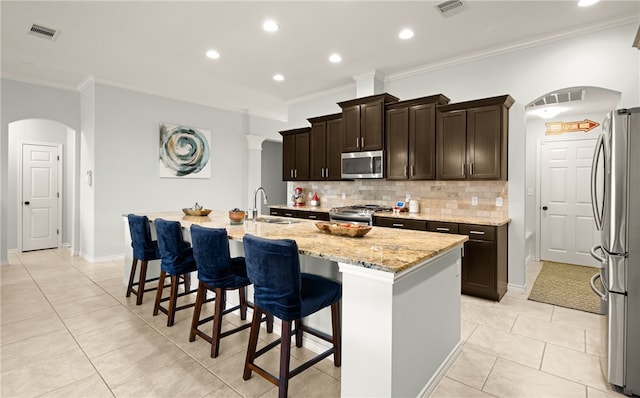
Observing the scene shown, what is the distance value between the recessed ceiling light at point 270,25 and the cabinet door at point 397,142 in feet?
6.15

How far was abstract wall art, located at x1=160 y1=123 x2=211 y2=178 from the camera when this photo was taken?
20.2 ft

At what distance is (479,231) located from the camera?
11.8 feet

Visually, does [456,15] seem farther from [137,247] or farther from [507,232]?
[137,247]

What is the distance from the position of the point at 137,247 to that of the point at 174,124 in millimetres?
3576

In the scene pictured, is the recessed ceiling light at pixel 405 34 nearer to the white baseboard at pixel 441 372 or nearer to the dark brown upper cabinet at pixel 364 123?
the dark brown upper cabinet at pixel 364 123

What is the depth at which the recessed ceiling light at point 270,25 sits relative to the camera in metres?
3.45

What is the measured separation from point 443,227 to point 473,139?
1101mm

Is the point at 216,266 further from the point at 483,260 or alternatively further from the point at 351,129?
the point at 351,129

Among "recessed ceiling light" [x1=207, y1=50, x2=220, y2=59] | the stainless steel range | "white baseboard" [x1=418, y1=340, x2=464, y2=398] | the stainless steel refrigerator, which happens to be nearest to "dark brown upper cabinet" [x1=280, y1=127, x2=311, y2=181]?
the stainless steel range

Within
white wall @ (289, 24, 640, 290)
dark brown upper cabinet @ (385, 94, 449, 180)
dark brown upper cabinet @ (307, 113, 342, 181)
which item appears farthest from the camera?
dark brown upper cabinet @ (307, 113, 342, 181)

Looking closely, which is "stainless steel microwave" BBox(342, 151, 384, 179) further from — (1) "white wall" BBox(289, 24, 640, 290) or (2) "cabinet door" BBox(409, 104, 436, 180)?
(1) "white wall" BBox(289, 24, 640, 290)

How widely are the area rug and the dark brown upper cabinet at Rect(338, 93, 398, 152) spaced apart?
2.72 m

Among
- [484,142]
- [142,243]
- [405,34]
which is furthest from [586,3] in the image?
[142,243]

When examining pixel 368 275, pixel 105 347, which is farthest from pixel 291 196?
pixel 368 275
